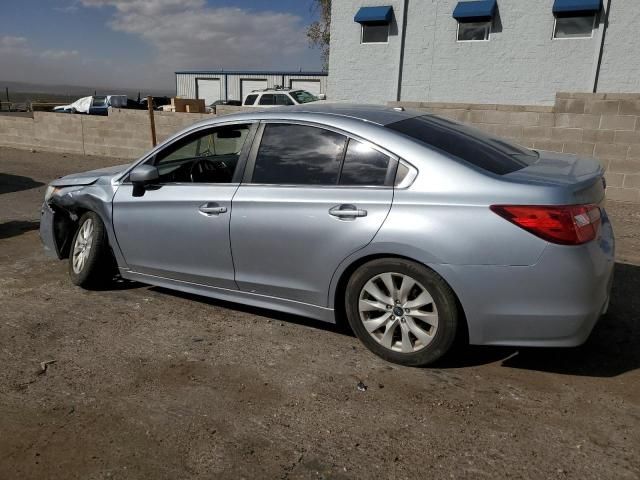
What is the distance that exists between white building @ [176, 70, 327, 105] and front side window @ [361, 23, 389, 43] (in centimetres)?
1687

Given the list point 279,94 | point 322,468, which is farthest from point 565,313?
point 279,94

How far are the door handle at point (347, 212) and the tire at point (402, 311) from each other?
307 millimetres

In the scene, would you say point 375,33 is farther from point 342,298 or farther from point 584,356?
point 584,356

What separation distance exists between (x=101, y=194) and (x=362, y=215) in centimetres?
243

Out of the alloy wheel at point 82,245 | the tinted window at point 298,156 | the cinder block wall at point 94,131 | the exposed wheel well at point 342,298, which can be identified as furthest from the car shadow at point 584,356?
the cinder block wall at point 94,131

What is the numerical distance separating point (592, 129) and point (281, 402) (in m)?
7.92

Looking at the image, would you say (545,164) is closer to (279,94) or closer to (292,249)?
(292,249)

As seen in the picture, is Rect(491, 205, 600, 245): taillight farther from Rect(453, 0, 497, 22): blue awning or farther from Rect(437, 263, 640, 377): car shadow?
Rect(453, 0, 497, 22): blue awning

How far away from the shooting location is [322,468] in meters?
2.55

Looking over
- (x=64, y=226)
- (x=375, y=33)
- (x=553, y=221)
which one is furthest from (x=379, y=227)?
(x=375, y=33)

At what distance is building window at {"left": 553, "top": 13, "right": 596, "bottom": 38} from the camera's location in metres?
14.9

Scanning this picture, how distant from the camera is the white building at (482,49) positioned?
14.8m

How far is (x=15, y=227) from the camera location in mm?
7328

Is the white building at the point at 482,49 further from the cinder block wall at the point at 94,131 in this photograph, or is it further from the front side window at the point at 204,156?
the front side window at the point at 204,156
